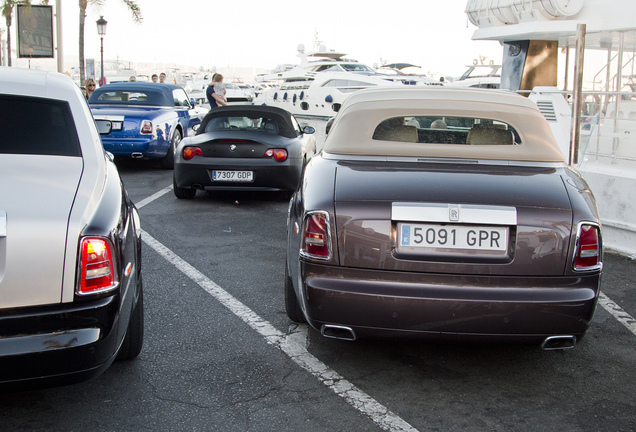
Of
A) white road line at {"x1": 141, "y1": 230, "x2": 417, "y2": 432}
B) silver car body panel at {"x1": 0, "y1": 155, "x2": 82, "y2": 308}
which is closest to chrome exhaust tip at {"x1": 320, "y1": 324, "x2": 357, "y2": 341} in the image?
white road line at {"x1": 141, "y1": 230, "x2": 417, "y2": 432}

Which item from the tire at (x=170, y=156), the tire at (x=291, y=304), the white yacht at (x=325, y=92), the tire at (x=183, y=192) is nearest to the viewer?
the tire at (x=291, y=304)

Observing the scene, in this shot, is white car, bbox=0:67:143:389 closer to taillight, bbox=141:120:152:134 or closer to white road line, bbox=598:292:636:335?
white road line, bbox=598:292:636:335

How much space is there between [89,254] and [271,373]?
1233 mm

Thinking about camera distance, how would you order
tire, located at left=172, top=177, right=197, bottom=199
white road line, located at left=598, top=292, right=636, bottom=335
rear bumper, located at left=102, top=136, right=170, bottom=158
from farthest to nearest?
rear bumper, located at left=102, top=136, right=170, bottom=158
tire, located at left=172, top=177, right=197, bottom=199
white road line, located at left=598, top=292, right=636, bottom=335

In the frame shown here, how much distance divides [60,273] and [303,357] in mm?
1534

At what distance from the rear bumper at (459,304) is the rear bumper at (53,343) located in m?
1.00

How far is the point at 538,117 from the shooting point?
399 cm

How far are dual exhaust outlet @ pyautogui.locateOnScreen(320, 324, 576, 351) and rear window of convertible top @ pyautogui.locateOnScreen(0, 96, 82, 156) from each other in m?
1.49

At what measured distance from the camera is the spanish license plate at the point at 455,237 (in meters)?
2.99

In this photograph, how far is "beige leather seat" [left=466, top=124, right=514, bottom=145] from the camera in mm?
3969

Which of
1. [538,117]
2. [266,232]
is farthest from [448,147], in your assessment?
[266,232]

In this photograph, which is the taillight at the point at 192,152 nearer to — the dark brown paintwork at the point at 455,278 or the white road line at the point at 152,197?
the white road line at the point at 152,197

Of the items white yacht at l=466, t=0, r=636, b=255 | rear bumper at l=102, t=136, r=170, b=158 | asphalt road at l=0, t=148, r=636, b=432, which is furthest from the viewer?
rear bumper at l=102, t=136, r=170, b=158

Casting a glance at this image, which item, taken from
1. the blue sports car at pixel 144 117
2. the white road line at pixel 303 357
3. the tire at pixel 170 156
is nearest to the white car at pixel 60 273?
the white road line at pixel 303 357
